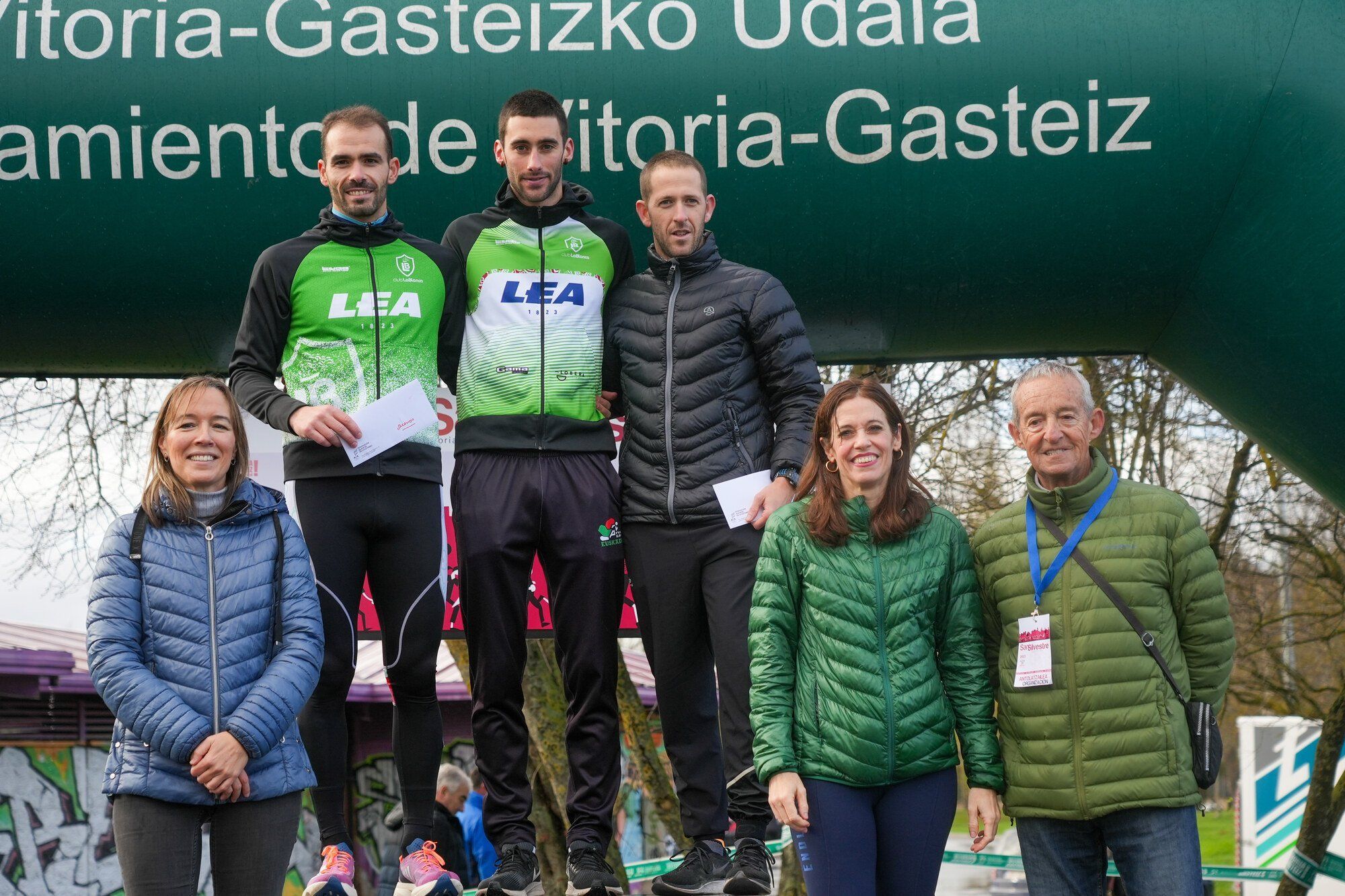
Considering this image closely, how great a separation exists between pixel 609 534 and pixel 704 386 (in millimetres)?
461

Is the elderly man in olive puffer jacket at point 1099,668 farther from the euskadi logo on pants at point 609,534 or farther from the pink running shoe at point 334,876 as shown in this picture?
the pink running shoe at point 334,876

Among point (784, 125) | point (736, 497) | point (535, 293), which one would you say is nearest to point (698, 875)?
point (736, 497)

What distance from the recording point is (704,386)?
12.4 feet

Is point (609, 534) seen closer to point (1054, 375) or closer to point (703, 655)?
point (703, 655)

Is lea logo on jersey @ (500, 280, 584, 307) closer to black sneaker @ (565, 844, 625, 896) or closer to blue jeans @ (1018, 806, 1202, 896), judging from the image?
black sneaker @ (565, 844, 625, 896)

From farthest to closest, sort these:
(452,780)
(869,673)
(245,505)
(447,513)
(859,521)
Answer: (452,780)
(447,513)
(245,505)
(859,521)
(869,673)

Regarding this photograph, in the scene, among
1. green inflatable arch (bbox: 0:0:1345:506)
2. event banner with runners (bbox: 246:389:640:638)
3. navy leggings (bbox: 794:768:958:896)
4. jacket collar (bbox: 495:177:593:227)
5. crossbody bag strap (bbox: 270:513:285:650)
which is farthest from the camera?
event banner with runners (bbox: 246:389:640:638)

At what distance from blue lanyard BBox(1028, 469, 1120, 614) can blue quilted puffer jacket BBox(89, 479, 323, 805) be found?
5.37ft

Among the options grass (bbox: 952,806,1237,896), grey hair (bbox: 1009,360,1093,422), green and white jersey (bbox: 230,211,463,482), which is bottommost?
grass (bbox: 952,806,1237,896)

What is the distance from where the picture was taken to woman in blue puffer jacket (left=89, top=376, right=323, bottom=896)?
10.3 ft

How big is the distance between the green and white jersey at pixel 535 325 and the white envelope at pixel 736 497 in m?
0.35

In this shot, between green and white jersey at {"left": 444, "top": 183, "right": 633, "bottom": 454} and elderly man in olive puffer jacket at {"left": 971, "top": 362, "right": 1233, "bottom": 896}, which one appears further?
green and white jersey at {"left": 444, "top": 183, "right": 633, "bottom": 454}

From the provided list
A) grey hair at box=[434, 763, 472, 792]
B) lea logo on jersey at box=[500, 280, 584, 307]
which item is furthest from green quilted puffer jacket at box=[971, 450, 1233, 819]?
grey hair at box=[434, 763, 472, 792]

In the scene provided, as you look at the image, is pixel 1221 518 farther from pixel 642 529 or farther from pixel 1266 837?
pixel 642 529
